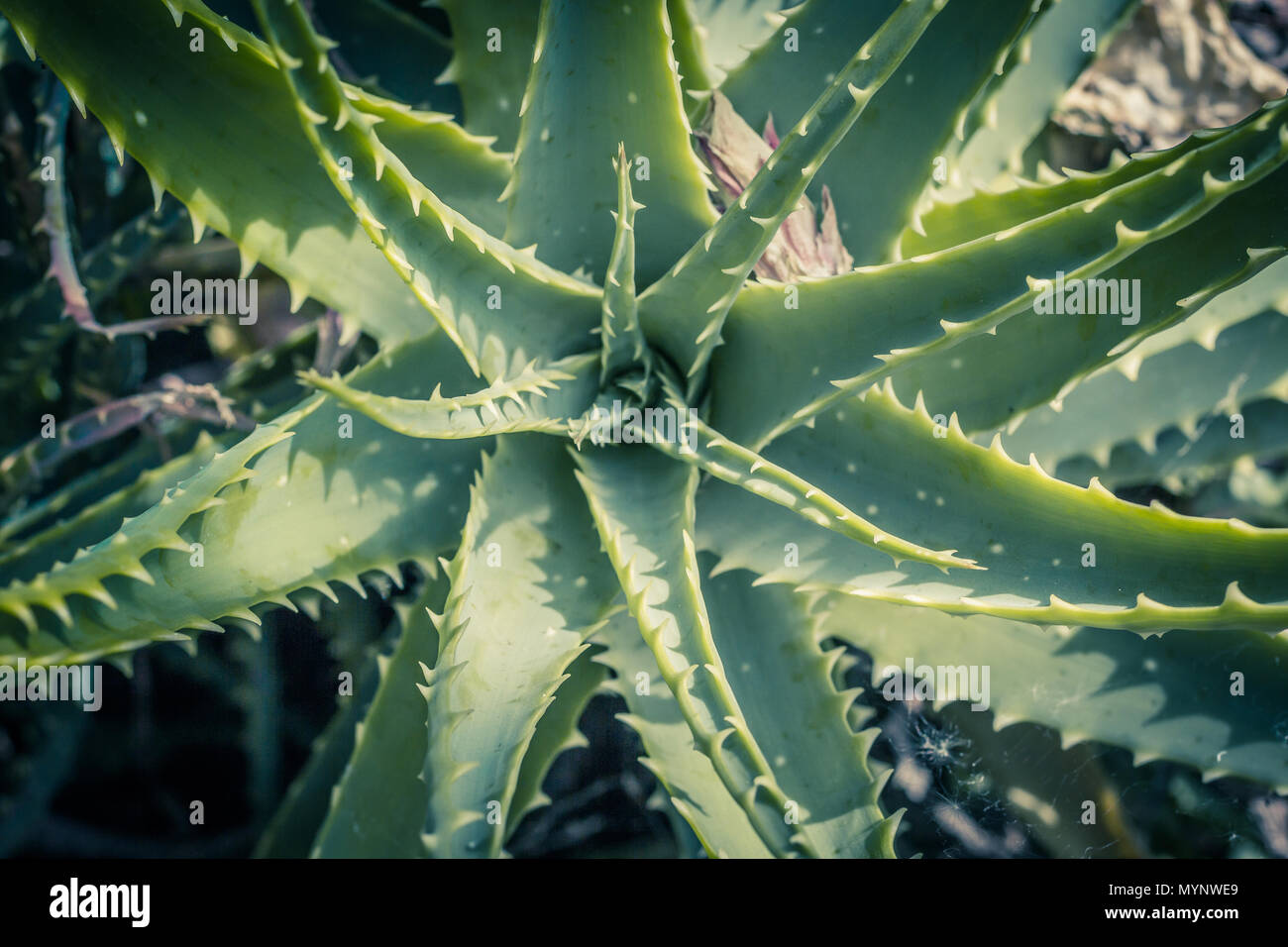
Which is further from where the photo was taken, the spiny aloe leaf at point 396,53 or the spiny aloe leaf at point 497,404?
the spiny aloe leaf at point 396,53

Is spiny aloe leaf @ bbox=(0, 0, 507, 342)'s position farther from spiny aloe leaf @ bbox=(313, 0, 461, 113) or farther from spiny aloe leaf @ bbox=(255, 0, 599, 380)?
spiny aloe leaf @ bbox=(313, 0, 461, 113)

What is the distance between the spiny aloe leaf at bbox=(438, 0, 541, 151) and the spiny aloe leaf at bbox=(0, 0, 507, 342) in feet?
0.29

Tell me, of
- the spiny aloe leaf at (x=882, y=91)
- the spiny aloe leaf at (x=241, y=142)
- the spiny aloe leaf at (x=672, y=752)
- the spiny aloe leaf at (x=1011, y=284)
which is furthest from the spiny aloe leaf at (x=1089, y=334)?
the spiny aloe leaf at (x=241, y=142)

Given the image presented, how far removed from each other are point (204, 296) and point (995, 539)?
955 millimetres

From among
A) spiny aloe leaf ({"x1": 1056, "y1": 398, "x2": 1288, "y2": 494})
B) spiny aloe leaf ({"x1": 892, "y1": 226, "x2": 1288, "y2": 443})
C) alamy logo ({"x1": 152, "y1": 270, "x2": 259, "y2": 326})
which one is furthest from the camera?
alamy logo ({"x1": 152, "y1": 270, "x2": 259, "y2": 326})

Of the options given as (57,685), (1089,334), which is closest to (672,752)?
(1089,334)

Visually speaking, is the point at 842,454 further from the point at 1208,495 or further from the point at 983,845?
the point at 1208,495

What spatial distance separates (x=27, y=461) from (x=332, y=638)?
39cm

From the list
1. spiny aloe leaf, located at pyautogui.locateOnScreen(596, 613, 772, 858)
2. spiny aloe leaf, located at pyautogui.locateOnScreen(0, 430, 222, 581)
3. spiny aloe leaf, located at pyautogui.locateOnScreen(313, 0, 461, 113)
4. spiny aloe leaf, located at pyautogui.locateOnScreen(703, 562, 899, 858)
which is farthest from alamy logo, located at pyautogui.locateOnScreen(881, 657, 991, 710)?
spiny aloe leaf, located at pyautogui.locateOnScreen(313, 0, 461, 113)

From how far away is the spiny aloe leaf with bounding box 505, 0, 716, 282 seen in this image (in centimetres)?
64

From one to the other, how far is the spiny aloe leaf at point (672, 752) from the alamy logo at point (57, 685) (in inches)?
20.5

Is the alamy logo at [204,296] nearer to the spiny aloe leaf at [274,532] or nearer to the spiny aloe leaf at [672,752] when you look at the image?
the spiny aloe leaf at [274,532]

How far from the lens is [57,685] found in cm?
94

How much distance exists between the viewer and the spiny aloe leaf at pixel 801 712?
67 cm
